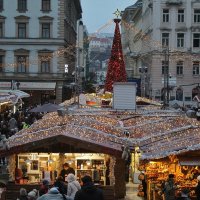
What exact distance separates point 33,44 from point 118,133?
38.6 metres

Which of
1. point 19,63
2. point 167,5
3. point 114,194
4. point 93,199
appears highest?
point 167,5

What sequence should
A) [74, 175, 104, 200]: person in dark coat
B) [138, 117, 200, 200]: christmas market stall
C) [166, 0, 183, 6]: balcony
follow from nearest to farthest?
[74, 175, 104, 200]: person in dark coat < [138, 117, 200, 200]: christmas market stall < [166, 0, 183, 6]: balcony

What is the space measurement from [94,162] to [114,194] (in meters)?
1.09

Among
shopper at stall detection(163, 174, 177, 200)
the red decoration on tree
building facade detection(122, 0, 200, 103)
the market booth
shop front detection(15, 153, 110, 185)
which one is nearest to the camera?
shopper at stall detection(163, 174, 177, 200)

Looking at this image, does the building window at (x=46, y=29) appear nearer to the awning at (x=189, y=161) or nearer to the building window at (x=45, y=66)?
the building window at (x=45, y=66)

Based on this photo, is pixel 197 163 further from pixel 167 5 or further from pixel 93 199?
pixel 167 5

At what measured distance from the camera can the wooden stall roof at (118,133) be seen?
16516 millimetres

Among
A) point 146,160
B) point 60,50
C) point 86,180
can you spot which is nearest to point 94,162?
point 146,160

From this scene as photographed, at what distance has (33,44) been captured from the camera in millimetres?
57000

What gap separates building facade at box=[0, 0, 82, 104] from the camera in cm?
5709

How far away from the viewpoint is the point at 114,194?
1816 centimetres

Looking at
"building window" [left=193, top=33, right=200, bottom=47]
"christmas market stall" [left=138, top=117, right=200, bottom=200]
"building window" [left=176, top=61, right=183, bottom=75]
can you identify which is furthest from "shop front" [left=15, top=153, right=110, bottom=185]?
"building window" [left=193, top=33, right=200, bottom=47]

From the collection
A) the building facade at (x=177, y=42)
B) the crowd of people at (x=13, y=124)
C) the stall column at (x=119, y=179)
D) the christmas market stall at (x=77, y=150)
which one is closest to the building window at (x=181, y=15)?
the building facade at (x=177, y=42)

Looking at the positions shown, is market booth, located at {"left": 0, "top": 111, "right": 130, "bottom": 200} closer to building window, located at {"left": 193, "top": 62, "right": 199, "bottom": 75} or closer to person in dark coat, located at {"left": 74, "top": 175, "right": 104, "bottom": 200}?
person in dark coat, located at {"left": 74, "top": 175, "right": 104, "bottom": 200}
